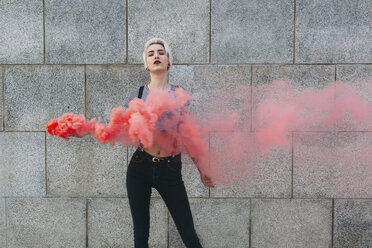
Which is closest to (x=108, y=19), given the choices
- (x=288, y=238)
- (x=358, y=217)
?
(x=288, y=238)

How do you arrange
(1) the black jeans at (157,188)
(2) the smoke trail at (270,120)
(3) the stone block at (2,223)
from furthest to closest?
(3) the stone block at (2,223)
(2) the smoke trail at (270,120)
(1) the black jeans at (157,188)

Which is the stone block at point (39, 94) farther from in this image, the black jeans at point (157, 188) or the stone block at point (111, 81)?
the black jeans at point (157, 188)

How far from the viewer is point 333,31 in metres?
4.59

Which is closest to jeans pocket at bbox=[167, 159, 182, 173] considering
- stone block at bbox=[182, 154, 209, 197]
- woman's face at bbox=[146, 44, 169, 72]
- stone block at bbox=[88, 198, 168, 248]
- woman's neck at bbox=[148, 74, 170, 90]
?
woman's neck at bbox=[148, 74, 170, 90]

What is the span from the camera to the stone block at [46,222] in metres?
4.77

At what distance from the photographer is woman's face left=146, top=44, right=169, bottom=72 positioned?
3.44 metres

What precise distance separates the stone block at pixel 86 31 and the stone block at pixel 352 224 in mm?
3492

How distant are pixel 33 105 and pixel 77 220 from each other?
1.63 m

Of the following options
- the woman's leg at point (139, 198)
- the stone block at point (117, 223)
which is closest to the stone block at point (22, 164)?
the stone block at point (117, 223)

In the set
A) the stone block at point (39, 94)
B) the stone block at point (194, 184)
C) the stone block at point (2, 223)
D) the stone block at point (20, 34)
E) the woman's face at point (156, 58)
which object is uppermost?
the stone block at point (20, 34)

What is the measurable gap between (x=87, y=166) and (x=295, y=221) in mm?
2839

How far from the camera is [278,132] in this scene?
14.0ft

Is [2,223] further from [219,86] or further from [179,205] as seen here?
[219,86]

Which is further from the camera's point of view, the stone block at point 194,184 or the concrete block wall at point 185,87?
the stone block at point 194,184
